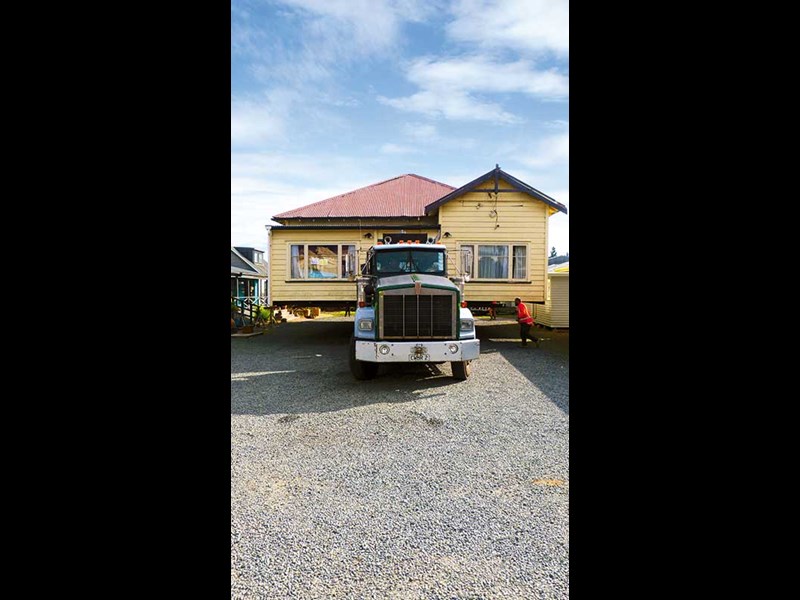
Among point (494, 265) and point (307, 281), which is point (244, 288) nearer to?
point (307, 281)

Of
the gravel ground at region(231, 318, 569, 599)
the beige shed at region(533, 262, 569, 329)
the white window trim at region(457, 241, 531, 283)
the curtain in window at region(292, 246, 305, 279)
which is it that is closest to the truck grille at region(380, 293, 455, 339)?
the gravel ground at region(231, 318, 569, 599)

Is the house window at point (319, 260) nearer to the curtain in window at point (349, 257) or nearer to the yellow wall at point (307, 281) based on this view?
the curtain in window at point (349, 257)

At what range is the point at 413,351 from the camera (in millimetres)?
7199

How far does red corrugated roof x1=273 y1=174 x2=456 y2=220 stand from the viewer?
14.1 m

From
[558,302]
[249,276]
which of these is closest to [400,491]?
[558,302]

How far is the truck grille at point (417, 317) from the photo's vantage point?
7.45 meters

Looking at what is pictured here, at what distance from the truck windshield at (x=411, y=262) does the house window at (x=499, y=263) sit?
431cm

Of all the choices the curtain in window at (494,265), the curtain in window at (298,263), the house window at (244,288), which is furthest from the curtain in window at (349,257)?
the house window at (244,288)

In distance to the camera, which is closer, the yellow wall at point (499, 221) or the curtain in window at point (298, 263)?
the yellow wall at point (499, 221)
